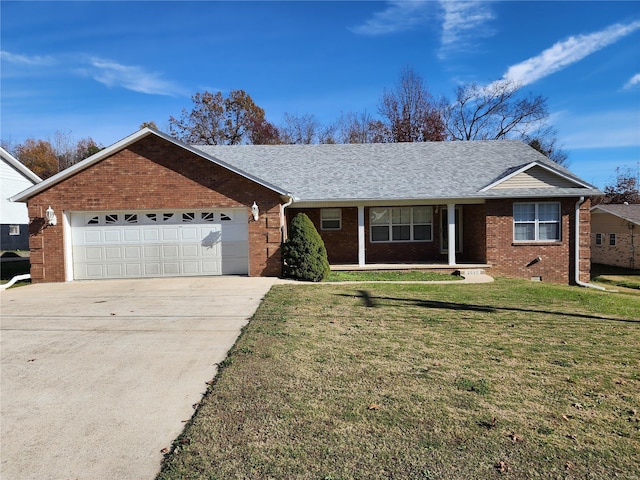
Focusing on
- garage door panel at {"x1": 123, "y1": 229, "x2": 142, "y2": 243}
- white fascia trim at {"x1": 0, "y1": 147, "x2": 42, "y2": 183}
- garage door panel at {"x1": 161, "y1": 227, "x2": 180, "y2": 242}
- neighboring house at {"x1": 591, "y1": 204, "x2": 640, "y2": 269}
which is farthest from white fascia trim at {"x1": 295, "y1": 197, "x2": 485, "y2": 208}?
white fascia trim at {"x1": 0, "y1": 147, "x2": 42, "y2": 183}

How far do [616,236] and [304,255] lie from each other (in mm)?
23042

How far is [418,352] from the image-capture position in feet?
20.2

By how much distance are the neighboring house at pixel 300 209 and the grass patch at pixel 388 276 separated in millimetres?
988

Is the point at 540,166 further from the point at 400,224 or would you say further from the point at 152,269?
the point at 152,269

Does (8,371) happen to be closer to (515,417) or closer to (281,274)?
(515,417)

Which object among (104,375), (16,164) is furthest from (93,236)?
(16,164)

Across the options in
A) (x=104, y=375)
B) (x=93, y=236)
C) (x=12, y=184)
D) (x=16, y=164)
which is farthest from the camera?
(x=16, y=164)

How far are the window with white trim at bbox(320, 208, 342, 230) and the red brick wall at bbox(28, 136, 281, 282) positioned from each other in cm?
405

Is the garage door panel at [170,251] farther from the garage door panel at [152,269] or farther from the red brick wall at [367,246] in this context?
the red brick wall at [367,246]

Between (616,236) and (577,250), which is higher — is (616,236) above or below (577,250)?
above

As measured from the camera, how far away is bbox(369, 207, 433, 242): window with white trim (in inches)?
703

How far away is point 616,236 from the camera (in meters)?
27.0

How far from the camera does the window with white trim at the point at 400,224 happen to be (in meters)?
17.8

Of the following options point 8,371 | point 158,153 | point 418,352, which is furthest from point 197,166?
point 418,352
